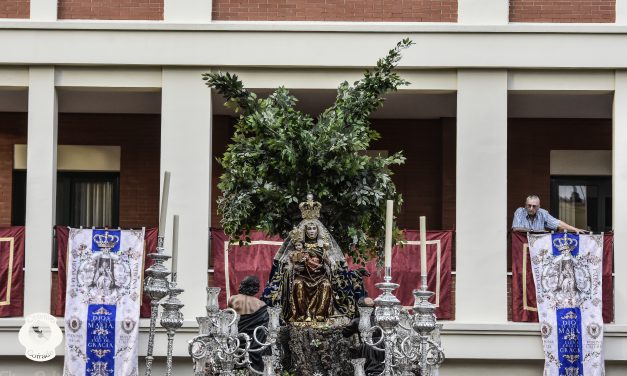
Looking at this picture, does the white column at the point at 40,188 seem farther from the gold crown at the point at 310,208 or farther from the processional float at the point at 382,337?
the gold crown at the point at 310,208

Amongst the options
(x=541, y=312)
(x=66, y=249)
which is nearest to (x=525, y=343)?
(x=541, y=312)

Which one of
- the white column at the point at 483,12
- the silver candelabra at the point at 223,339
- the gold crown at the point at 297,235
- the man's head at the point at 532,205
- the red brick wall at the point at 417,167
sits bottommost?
the silver candelabra at the point at 223,339

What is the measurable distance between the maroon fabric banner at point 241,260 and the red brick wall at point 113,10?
12.1ft

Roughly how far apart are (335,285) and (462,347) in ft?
26.7

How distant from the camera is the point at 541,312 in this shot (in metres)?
22.8

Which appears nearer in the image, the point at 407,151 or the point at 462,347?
the point at 462,347

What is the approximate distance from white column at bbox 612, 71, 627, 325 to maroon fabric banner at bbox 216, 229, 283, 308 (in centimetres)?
524

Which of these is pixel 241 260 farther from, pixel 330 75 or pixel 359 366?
pixel 359 366

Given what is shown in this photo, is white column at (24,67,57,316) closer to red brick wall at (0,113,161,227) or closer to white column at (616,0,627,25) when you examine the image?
red brick wall at (0,113,161,227)

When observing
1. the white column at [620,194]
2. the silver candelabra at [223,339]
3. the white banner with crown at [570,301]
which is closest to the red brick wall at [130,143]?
the white banner with crown at [570,301]

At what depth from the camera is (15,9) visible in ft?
77.8

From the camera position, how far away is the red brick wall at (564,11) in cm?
2361

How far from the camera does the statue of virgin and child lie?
15188mm

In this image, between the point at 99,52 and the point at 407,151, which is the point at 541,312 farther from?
the point at 99,52
